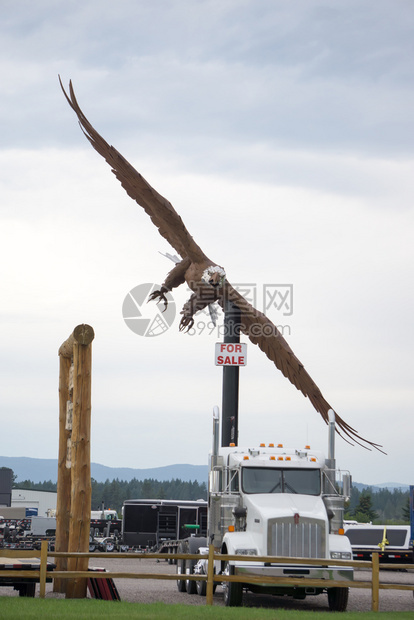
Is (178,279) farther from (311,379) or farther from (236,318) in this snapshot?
(311,379)

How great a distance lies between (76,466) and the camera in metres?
14.7

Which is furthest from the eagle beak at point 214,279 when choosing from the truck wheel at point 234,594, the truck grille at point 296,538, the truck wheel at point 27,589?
the truck wheel at point 27,589

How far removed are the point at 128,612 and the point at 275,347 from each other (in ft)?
28.2

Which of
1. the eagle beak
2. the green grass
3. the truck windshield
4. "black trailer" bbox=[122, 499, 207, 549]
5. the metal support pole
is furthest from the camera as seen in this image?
"black trailer" bbox=[122, 499, 207, 549]

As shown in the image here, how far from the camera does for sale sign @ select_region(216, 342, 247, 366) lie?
1984cm

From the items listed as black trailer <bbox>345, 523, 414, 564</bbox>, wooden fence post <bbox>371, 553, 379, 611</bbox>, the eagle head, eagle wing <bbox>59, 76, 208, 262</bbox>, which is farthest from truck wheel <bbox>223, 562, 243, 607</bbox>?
black trailer <bbox>345, 523, 414, 564</bbox>

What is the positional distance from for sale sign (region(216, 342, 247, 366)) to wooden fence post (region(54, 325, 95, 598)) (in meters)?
4.97

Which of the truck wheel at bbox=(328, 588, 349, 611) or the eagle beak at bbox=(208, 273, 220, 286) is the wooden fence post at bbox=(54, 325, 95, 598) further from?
the truck wheel at bbox=(328, 588, 349, 611)

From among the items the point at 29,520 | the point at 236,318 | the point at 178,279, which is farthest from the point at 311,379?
the point at 29,520

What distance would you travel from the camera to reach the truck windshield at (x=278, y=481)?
1525 cm

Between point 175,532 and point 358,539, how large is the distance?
858cm

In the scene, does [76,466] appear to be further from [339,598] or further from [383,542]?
[383,542]

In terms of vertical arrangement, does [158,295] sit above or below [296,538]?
above

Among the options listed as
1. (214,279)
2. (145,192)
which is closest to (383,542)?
(214,279)
